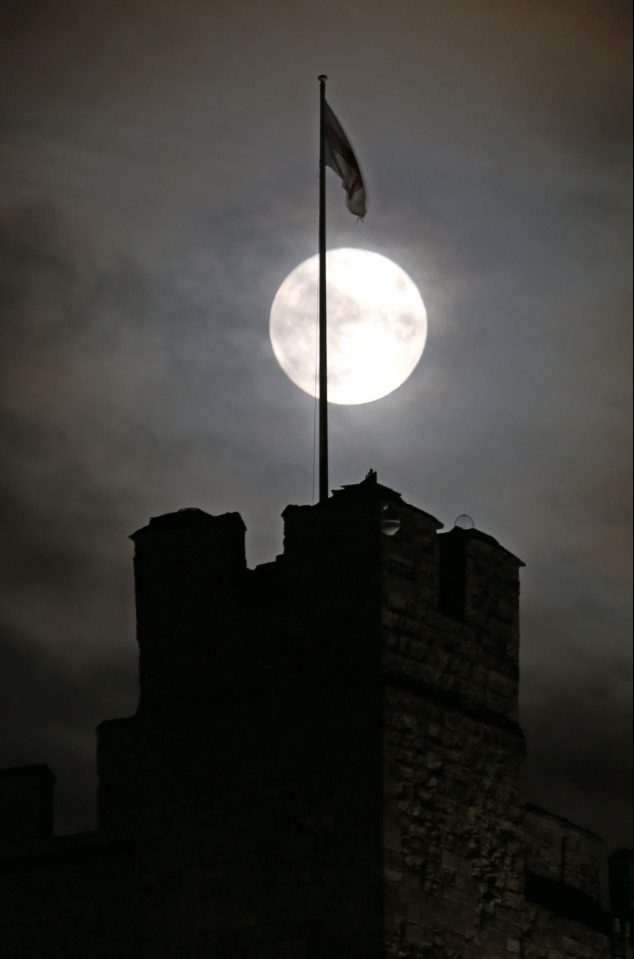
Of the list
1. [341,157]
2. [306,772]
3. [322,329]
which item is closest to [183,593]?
[306,772]

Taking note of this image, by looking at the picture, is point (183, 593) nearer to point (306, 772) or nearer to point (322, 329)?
point (306, 772)

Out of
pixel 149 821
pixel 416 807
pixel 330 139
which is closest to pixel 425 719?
pixel 416 807

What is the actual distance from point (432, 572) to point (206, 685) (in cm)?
211

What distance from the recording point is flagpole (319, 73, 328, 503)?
21.8 meters

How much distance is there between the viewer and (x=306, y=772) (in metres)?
20.0

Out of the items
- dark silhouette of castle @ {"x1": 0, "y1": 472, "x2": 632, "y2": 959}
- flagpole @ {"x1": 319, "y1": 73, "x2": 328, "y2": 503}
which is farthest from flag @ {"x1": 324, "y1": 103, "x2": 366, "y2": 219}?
dark silhouette of castle @ {"x1": 0, "y1": 472, "x2": 632, "y2": 959}

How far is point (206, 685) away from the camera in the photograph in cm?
2072

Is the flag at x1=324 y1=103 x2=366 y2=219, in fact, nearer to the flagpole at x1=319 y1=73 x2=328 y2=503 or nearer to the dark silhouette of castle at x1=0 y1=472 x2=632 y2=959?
the flagpole at x1=319 y1=73 x2=328 y2=503

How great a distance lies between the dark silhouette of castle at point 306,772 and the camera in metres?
19.8

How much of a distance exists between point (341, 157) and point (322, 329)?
8.87 ft

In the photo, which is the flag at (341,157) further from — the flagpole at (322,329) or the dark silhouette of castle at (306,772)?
the dark silhouette of castle at (306,772)

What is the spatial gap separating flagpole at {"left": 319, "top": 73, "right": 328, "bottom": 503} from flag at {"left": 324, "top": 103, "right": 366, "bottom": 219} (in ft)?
0.32

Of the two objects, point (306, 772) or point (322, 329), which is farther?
point (322, 329)

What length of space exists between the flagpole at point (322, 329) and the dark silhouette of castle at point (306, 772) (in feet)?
3.37
